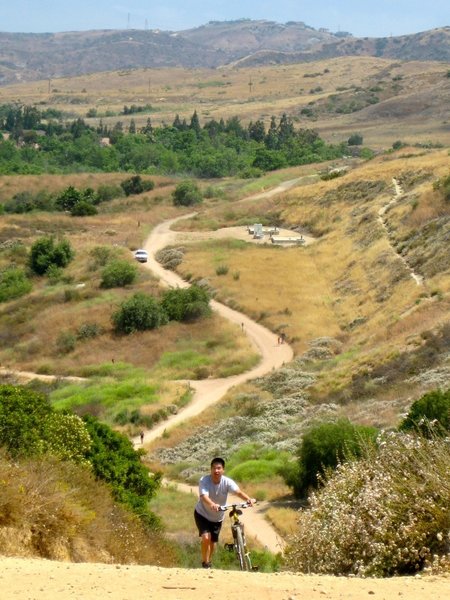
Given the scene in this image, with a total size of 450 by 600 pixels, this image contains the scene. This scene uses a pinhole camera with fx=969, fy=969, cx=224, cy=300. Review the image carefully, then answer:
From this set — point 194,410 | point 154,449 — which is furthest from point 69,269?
point 154,449

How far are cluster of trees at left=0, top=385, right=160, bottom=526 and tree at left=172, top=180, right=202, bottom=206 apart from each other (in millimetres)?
67655

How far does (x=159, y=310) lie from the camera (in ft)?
156

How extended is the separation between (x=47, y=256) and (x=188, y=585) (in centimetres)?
5443

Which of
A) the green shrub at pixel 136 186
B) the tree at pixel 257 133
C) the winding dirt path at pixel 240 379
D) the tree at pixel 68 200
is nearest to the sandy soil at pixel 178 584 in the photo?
the winding dirt path at pixel 240 379

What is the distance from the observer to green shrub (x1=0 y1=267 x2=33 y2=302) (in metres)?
56.3

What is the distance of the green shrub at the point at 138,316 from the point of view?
153ft

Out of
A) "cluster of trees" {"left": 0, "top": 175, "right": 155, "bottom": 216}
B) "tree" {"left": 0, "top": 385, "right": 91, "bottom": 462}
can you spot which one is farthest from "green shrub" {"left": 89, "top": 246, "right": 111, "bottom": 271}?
"tree" {"left": 0, "top": 385, "right": 91, "bottom": 462}

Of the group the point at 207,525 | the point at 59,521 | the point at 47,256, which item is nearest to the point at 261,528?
the point at 207,525

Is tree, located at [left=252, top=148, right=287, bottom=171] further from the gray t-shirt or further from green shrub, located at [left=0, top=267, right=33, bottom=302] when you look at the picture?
the gray t-shirt

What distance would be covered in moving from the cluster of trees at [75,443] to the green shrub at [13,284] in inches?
1532

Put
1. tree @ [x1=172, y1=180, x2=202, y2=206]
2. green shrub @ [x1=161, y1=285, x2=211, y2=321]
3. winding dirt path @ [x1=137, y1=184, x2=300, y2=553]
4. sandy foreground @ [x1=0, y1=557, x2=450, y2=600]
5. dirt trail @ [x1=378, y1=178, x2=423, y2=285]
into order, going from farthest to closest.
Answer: tree @ [x1=172, y1=180, x2=202, y2=206] → green shrub @ [x1=161, y1=285, x2=211, y2=321] → dirt trail @ [x1=378, y1=178, x2=423, y2=285] → winding dirt path @ [x1=137, y1=184, x2=300, y2=553] → sandy foreground @ [x1=0, y1=557, x2=450, y2=600]

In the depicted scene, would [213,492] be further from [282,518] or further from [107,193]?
[107,193]

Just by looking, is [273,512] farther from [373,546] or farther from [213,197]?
[213,197]

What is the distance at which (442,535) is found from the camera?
8242 millimetres
